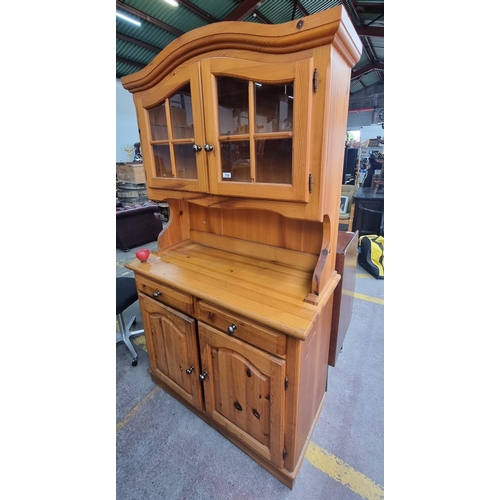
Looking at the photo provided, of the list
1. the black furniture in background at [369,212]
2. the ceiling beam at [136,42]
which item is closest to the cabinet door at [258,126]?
the black furniture in background at [369,212]

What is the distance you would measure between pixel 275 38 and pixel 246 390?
1.30 m

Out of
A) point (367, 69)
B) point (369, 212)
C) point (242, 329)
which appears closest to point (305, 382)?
point (242, 329)

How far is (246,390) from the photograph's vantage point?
1.15m

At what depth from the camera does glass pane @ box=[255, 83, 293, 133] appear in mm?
895

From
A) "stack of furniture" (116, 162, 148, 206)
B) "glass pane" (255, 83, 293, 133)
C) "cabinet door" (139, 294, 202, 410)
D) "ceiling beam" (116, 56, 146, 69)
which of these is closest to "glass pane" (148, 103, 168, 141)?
"glass pane" (255, 83, 293, 133)

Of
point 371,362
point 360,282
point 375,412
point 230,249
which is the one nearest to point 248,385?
point 230,249

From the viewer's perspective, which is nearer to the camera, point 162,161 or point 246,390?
point 246,390

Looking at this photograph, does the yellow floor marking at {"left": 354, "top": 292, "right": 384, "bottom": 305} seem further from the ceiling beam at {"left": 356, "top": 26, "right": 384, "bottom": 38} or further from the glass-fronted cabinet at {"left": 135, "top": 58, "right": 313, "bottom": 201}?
the ceiling beam at {"left": 356, "top": 26, "right": 384, "bottom": 38}

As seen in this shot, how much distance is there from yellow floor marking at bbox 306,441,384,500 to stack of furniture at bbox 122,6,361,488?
100 millimetres

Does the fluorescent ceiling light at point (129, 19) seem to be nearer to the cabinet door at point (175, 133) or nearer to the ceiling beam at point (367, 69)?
the cabinet door at point (175, 133)

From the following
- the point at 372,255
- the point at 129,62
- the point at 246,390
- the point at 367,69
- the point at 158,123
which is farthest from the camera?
the point at 367,69

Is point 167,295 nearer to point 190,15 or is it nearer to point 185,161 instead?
point 185,161

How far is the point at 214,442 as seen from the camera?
1.38 metres

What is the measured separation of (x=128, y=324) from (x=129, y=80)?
1833 mm
